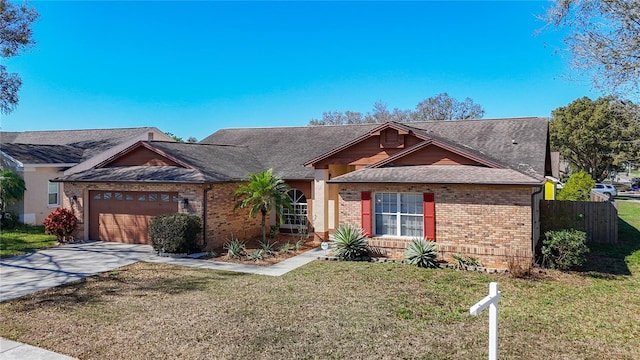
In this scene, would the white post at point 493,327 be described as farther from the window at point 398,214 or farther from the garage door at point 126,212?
the garage door at point 126,212

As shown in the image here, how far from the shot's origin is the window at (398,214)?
13.8 meters

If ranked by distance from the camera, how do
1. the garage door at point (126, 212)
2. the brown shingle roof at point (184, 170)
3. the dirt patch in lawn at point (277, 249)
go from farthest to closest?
the garage door at point (126, 212) → the brown shingle roof at point (184, 170) → the dirt patch in lawn at point (277, 249)

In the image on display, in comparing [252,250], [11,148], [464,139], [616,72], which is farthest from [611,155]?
[11,148]

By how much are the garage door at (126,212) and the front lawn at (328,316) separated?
461cm

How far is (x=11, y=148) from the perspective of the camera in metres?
22.2

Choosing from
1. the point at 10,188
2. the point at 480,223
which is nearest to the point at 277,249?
the point at 480,223

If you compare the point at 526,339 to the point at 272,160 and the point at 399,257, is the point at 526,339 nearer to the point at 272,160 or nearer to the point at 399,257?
the point at 399,257

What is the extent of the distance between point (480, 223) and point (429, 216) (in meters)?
1.58

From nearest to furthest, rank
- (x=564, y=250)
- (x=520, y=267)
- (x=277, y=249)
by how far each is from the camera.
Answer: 1. (x=520, y=267)
2. (x=564, y=250)
3. (x=277, y=249)

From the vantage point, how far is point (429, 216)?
13.3m

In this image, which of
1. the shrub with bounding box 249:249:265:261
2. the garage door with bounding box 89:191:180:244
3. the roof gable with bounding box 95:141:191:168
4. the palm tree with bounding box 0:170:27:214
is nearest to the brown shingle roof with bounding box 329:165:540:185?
the shrub with bounding box 249:249:265:261

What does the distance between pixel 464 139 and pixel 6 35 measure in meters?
26.6

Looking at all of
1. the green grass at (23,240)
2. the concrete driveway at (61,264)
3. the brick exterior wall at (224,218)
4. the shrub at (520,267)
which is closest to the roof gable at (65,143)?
the green grass at (23,240)

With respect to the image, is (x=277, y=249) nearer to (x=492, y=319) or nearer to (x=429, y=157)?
(x=429, y=157)
